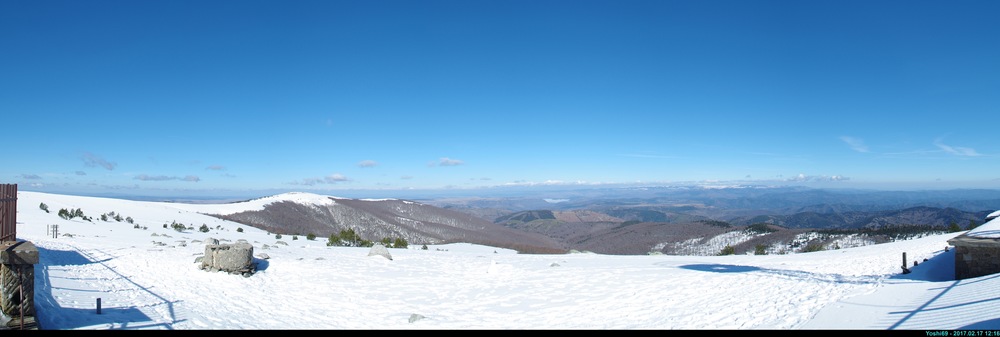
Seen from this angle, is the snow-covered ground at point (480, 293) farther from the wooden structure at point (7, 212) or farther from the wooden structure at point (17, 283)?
the wooden structure at point (7, 212)

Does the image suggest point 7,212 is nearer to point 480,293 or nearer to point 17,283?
point 17,283

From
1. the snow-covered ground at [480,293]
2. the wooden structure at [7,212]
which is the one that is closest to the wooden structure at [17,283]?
the wooden structure at [7,212]

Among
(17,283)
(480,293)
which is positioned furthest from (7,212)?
(480,293)

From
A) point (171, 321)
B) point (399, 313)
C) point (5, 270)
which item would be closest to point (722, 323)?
point (399, 313)

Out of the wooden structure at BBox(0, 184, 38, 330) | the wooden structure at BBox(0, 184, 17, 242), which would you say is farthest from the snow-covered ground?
the wooden structure at BBox(0, 184, 17, 242)

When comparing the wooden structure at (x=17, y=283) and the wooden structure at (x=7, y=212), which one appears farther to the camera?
the wooden structure at (x=7, y=212)

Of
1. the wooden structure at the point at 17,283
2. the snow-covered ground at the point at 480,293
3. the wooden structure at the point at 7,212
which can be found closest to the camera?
the wooden structure at the point at 17,283

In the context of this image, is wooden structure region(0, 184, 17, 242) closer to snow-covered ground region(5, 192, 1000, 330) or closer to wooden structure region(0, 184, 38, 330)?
wooden structure region(0, 184, 38, 330)

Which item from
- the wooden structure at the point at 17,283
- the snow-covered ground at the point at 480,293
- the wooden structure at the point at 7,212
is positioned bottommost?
the snow-covered ground at the point at 480,293

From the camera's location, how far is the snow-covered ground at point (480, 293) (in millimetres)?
9203

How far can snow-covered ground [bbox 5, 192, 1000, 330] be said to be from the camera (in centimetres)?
920

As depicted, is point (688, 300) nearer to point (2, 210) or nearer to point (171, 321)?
point (171, 321)

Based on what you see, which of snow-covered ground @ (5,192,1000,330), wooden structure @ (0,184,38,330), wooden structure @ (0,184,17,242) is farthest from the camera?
snow-covered ground @ (5,192,1000,330)

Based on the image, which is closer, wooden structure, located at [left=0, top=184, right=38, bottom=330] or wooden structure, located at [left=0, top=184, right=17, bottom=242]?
wooden structure, located at [left=0, top=184, right=38, bottom=330]
